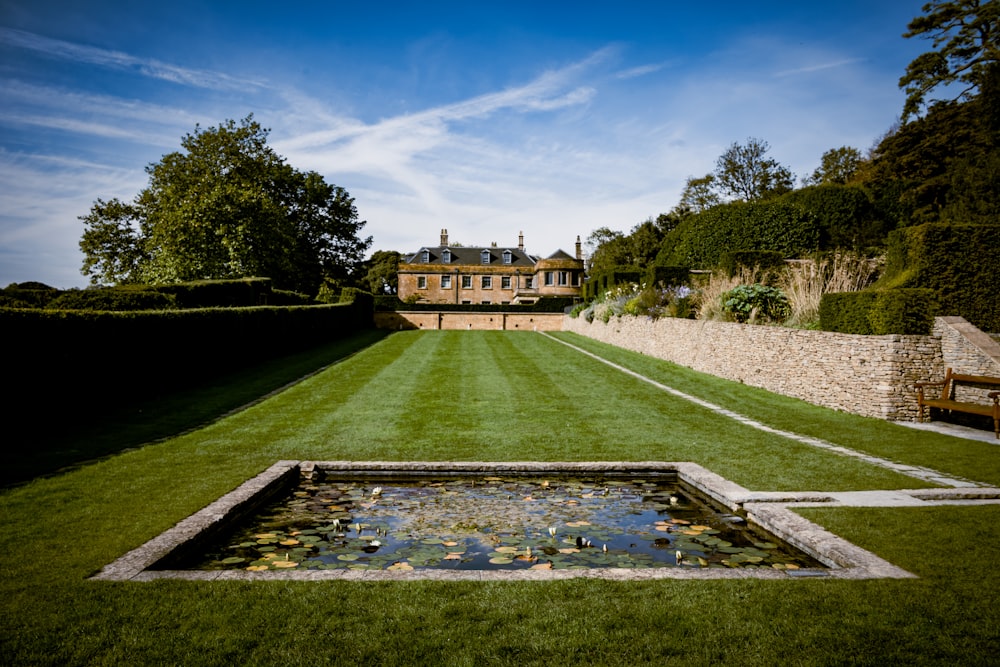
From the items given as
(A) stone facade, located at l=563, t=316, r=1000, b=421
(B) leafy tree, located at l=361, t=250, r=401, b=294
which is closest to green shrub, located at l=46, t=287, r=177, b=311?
(A) stone facade, located at l=563, t=316, r=1000, b=421

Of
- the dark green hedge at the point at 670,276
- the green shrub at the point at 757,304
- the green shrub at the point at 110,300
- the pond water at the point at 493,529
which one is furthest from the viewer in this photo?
the dark green hedge at the point at 670,276

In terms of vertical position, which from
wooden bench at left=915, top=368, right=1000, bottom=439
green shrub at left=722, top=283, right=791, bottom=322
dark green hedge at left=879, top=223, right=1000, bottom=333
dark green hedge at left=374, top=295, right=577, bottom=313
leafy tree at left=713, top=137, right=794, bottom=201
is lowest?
wooden bench at left=915, top=368, right=1000, bottom=439

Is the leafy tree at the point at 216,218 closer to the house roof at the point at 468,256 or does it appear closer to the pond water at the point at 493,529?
the house roof at the point at 468,256

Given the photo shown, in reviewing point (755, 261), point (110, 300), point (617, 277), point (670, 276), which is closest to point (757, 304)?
point (755, 261)

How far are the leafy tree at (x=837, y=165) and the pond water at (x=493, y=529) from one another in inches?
1707

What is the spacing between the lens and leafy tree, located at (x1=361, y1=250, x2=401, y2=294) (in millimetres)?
74875

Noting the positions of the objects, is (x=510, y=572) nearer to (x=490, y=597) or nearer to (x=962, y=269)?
(x=490, y=597)

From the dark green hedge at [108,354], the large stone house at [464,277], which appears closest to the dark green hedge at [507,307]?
the large stone house at [464,277]

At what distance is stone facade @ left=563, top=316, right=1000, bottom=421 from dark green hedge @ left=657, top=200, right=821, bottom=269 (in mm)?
7752

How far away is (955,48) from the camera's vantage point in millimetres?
25172

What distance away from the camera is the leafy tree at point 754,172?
4394 centimetres

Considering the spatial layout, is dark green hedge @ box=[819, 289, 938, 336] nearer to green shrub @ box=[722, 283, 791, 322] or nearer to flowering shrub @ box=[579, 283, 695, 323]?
green shrub @ box=[722, 283, 791, 322]

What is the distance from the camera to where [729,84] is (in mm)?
13938

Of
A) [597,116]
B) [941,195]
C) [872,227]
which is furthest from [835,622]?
[941,195]
